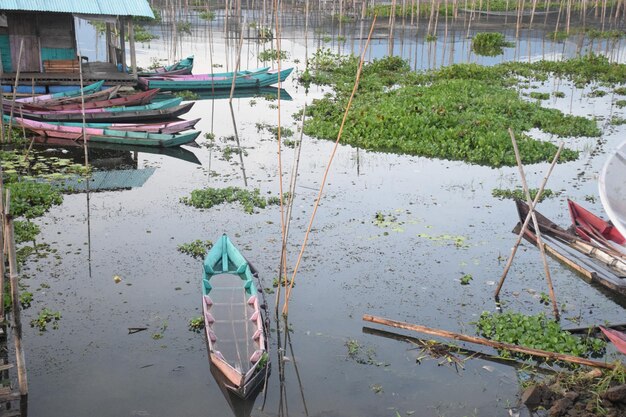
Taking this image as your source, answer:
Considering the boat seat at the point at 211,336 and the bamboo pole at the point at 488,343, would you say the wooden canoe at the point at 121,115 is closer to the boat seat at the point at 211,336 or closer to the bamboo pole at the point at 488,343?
the boat seat at the point at 211,336

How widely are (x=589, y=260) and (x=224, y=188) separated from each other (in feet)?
20.8

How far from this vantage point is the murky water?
7.03 metres

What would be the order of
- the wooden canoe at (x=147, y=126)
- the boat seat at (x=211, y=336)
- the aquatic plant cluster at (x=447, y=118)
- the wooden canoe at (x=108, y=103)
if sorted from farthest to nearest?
the wooden canoe at (x=108, y=103) < the wooden canoe at (x=147, y=126) < the aquatic plant cluster at (x=447, y=118) < the boat seat at (x=211, y=336)

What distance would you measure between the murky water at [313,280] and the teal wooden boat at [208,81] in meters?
5.94

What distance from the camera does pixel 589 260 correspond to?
33.6 ft

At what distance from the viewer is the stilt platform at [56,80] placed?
63.0ft

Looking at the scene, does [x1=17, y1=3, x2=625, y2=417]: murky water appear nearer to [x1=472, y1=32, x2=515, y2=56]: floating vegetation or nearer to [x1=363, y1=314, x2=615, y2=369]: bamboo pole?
[x1=363, y1=314, x2=615, y2=369]: bamboo pole

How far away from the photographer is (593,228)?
10484 millimetres

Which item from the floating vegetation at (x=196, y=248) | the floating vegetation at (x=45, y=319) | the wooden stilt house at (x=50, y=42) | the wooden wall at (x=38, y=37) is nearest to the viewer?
the floating vegetation at (x=45, y=319)

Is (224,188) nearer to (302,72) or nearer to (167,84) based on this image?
(167,84)

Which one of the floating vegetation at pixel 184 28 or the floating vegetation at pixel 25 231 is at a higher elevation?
the floating vegetation at pixel 184 28

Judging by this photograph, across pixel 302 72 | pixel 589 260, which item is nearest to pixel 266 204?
pixel 589 260

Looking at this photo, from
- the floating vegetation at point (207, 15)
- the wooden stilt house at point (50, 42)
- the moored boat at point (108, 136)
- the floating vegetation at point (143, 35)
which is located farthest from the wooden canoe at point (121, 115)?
the floating vegetation at point (207, 15)

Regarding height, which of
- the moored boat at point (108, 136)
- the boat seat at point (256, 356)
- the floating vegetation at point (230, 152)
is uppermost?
the moored boat at point (108, 136)
